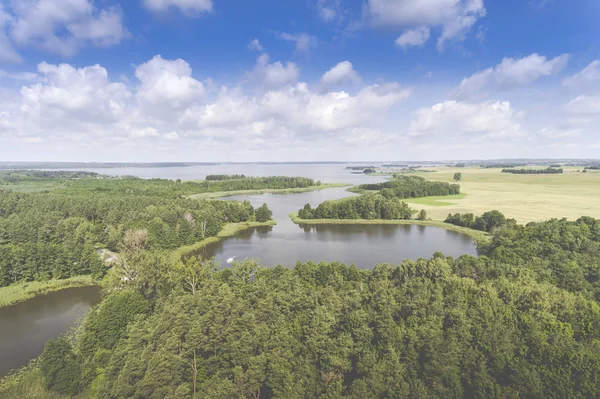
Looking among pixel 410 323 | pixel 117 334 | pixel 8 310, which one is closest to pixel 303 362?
pixel 410 323

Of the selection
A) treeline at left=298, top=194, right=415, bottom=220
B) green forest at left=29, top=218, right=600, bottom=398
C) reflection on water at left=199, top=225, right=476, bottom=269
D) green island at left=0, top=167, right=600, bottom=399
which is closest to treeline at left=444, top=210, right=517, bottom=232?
reflection on water at left=199, top=225, right=476, bottom=269

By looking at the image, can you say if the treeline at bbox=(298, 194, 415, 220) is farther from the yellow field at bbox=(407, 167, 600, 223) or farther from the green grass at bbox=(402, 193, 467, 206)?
the green grass at bbox=(402, 193, 467, 206)

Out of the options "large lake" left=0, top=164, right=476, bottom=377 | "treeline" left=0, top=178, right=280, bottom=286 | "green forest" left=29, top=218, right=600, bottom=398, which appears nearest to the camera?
"green forest" left=29, top=218, right=600, bottom=398

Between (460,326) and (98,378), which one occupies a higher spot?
(460,326)

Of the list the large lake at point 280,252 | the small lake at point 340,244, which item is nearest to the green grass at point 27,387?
the large lake at point 280,252

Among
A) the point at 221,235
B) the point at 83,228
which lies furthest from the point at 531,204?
the point at 83,228

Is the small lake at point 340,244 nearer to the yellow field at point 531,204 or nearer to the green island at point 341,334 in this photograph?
the green island at point 341,334

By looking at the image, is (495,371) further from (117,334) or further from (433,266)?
(117,334)
